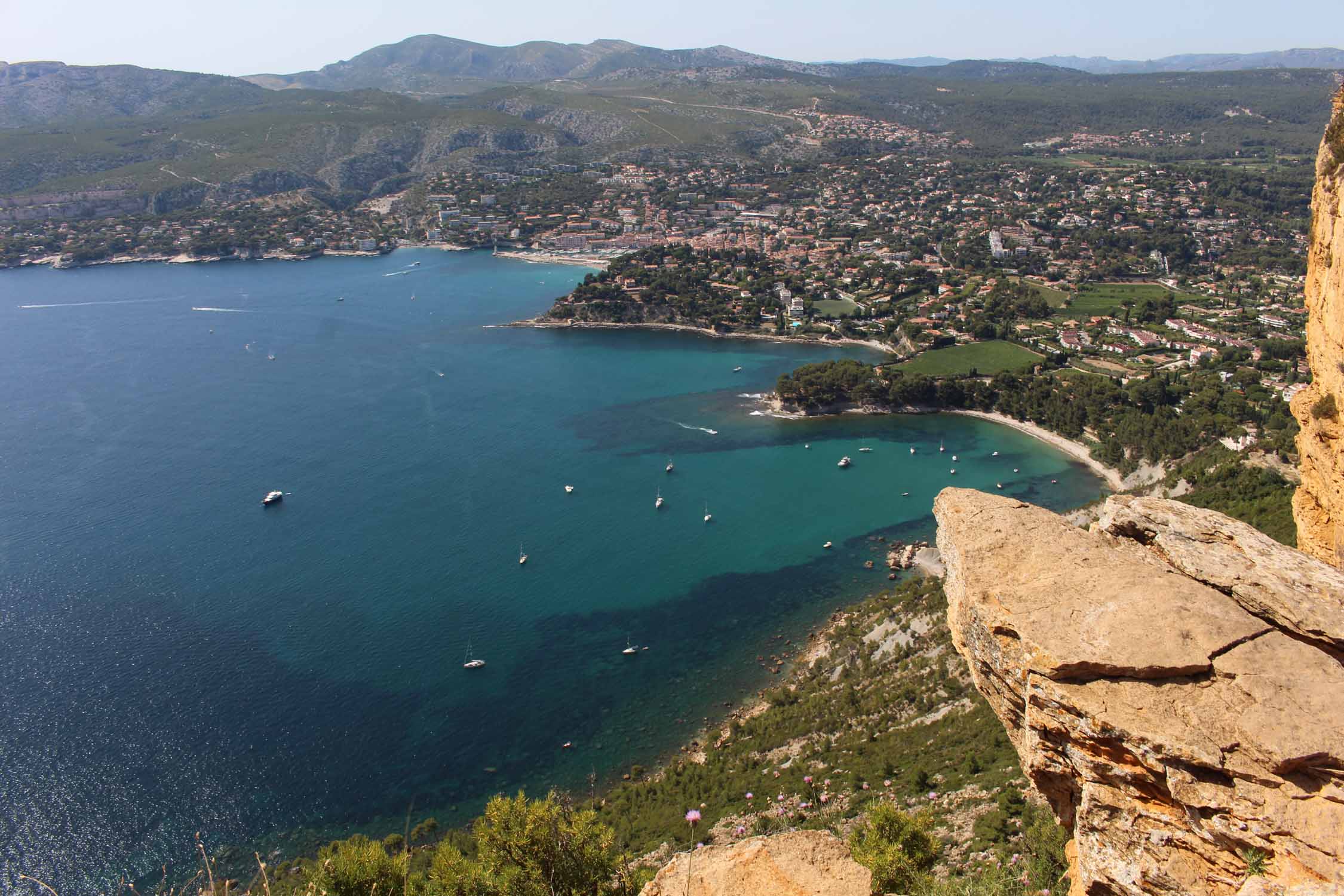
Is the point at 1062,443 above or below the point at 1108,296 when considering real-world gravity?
below

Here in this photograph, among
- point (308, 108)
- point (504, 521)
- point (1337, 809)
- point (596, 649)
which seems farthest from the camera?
point (308, 108)

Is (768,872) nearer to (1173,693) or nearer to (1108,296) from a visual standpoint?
(1173,693)

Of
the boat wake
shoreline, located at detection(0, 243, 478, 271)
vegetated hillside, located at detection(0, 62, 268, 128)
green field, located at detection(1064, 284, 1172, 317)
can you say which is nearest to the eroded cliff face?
green field, located at detection(1064, 284, 1172, 317)

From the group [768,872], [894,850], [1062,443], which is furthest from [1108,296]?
[768,872]

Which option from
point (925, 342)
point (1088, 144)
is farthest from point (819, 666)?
point (1088, 144)

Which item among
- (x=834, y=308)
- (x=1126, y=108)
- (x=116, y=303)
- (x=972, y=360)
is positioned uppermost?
(x=1126, y=108)

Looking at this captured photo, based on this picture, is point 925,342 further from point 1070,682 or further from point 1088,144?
point 1088,144
